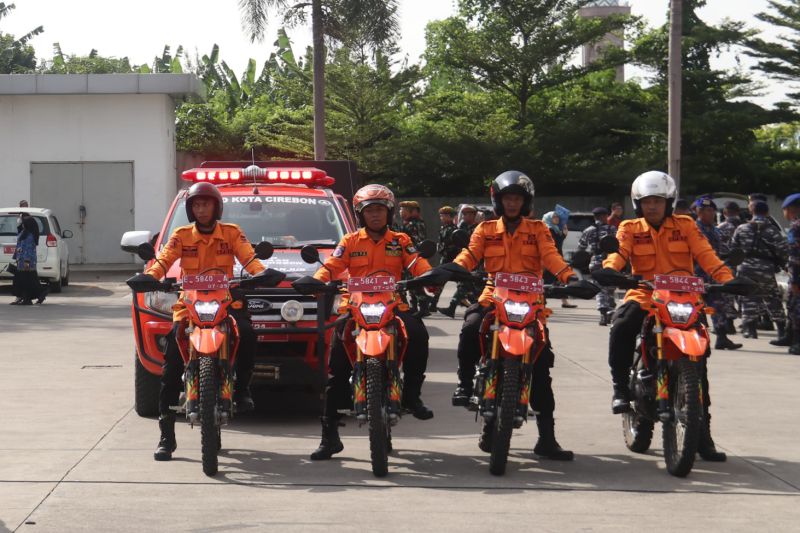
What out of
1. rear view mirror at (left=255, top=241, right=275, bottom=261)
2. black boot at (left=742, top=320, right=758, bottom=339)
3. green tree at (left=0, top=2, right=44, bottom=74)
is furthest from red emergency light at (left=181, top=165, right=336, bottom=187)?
green tree at (left=0, top=2, right=44, bottom=74)

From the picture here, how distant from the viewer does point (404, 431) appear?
9.78 metres

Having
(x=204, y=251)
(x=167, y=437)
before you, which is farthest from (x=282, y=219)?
(x=167, y=437)

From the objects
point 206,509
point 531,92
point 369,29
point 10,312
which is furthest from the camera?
point 531,92

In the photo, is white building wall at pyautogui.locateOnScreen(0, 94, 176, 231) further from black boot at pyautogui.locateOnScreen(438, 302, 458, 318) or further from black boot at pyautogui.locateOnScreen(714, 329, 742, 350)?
Result: black boot at pyautogui.locateOnScreen(714, 329, 742, 350)

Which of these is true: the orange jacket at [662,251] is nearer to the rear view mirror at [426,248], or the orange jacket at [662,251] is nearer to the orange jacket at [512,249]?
the orange jacket at [512,249]

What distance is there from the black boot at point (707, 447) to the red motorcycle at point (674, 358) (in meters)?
0.04

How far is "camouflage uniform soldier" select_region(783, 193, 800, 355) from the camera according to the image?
15102 mm

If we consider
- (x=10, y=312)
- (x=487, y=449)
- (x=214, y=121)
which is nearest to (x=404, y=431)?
(x=487, y=449)

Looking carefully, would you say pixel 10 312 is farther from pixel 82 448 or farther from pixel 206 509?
pixel 206 509

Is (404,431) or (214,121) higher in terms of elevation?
(214,121)

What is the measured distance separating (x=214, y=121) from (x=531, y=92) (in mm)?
11565

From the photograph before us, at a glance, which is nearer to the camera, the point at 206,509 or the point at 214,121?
the point at 206,509

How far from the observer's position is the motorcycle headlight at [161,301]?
9961 mm

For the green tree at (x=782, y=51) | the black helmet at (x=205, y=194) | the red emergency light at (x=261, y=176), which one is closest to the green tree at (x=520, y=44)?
the green tree at (x=782, y=51)
